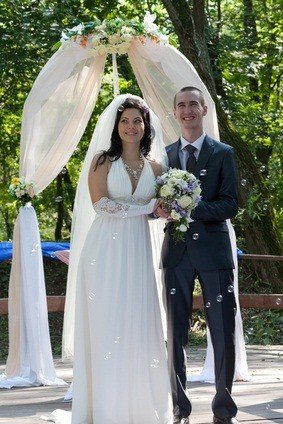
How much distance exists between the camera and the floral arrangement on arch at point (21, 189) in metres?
8.98

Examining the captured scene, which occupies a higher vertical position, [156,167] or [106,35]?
[106,35]

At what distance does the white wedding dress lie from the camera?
6.18m

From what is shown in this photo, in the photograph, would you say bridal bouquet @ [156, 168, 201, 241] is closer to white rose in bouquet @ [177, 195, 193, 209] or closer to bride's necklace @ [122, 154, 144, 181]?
white rose in bouquet @ [177, 195, 193, 209]

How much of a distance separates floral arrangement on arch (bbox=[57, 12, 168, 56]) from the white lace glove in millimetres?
2416

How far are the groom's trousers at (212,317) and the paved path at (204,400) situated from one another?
37 centimetres

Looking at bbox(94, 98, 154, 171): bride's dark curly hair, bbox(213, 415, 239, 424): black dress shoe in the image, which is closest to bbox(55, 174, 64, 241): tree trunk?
bbox(94, 98, 154, 171): bride's dark curly hair

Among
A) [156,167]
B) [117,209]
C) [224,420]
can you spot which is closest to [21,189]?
[156,167]

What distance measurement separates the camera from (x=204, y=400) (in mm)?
7570

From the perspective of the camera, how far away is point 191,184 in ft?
19.3

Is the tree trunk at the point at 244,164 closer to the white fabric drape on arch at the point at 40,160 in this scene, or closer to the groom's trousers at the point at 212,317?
the white fabric drape on arch at the point at 40,160

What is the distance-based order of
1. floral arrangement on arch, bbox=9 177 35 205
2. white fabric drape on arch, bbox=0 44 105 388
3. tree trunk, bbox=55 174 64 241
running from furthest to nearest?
tree trunk, bbox=55 174 64 241
floral arrangement on arch, bbox=9 177 35 205
white fabric drape on arch, bbox=0 44 105 388

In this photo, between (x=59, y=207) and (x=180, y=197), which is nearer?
(x=180, y=197)

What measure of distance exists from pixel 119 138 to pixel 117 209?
51 centimetres

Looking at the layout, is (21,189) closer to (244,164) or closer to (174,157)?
(174,157)
